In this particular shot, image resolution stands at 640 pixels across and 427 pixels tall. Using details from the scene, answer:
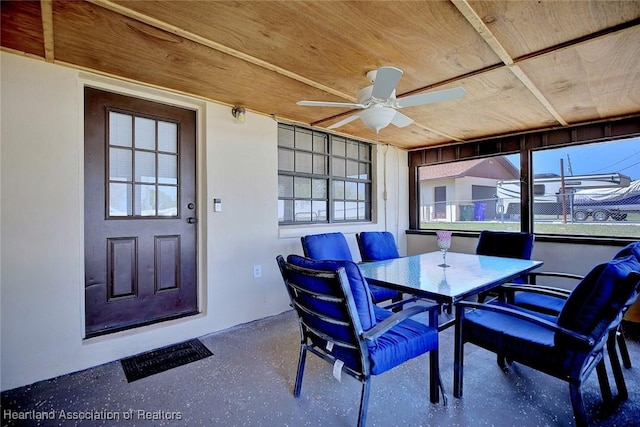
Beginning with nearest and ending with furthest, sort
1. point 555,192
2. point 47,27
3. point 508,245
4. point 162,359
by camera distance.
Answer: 1. point 47,27
2. point 162,359
3. point 508,245
4. point 555,192

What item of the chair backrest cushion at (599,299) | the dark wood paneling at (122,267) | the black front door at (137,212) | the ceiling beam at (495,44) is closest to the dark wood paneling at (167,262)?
the black front door at (137,212)

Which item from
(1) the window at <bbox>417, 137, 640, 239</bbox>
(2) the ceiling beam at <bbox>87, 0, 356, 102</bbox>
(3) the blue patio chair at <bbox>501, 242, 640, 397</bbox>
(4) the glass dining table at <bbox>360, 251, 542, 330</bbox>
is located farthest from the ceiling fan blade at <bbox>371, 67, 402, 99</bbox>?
(1) the window at <bbox>417, 137, 640, 239</bbox>

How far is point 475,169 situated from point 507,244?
1.89 m

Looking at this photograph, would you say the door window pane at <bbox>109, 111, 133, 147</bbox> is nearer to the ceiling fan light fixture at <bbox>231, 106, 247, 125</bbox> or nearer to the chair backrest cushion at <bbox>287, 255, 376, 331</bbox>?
the ceiling fan light fixture at <bbox>231, 106, 247, 125</bbox>

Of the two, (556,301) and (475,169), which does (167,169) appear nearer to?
(556,301)

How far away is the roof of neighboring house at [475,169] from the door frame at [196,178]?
3.50 metres

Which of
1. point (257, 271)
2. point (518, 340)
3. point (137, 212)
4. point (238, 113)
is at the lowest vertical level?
point (518, 340)

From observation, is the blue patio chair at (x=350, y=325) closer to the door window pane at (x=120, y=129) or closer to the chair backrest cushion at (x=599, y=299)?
the chair backrest cushion at (x=599, y=299)

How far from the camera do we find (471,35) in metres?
1.82

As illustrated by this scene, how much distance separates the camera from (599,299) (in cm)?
144

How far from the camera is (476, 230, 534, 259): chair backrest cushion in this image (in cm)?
306

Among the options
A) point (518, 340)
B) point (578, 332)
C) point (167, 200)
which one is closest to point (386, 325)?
point (518, 340)

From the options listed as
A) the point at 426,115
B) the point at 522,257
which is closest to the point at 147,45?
the point at 426,115

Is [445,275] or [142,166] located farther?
[142,166]
